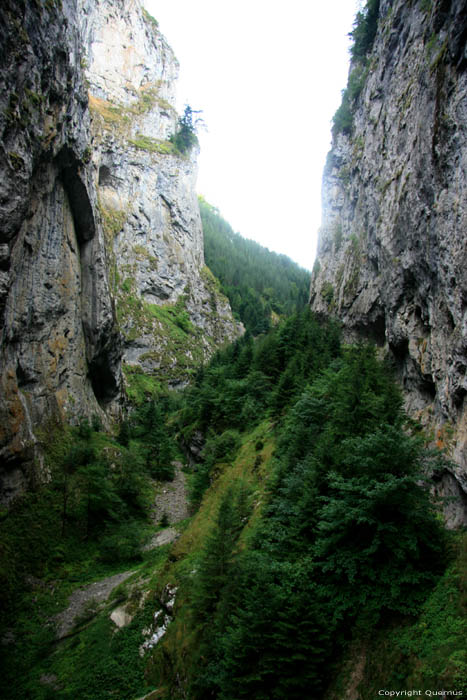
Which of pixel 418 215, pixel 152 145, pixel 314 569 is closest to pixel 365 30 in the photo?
pixel 418 215

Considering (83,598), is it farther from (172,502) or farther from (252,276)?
(252,276)

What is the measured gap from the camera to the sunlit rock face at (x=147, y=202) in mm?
58594

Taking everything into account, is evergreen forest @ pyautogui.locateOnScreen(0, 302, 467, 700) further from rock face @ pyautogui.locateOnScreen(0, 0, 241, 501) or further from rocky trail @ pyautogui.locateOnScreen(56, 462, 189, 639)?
rock face @ pyautogui.locateOnScreen(0, 0, 241, 501)

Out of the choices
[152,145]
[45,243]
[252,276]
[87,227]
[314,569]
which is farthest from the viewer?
[252,276]

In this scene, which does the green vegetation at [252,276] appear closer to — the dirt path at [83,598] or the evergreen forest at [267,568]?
the evergreen forest at [267,568]

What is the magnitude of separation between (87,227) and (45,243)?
6.98m

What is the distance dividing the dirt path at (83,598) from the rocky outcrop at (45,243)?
5704mm

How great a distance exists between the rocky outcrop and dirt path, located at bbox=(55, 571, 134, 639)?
5704 mm

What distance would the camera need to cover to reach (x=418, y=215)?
1595cm

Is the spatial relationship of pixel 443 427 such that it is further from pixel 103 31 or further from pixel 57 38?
pixel 103 31

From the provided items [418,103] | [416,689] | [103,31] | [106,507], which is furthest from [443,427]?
[103,31]

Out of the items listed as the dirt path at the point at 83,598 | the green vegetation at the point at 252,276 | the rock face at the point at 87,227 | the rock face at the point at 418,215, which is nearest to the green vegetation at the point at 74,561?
the dirt path at the point at 83,598

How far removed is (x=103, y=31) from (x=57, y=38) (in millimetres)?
65859

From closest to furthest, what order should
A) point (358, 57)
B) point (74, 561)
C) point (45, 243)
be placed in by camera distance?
1. point (74, 561)
2. point (45, 243)
3. point (358, 57)
